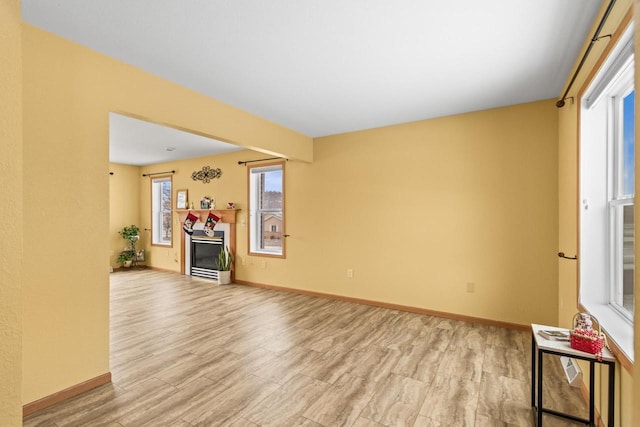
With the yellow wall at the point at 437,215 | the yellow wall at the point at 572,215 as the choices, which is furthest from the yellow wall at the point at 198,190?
the yellow wall at the point at 572,215

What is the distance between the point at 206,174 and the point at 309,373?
15.9 ft

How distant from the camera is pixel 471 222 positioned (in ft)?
12.0

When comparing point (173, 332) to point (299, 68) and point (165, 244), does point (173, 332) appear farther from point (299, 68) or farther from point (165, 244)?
point (165, 244)

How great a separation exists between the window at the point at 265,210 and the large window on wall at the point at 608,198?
407cm

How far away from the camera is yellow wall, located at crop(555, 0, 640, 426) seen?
1564 mm

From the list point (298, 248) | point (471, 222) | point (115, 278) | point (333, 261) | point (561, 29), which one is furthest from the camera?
point (115, 278)

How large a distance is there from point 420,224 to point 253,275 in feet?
10.3

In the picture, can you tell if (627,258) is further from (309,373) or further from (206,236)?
(206,236)

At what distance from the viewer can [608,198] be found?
6.97 ft

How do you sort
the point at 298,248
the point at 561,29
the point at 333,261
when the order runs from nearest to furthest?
1. the point at 561,29
2. the point at 333,261
3. the point at 298,248

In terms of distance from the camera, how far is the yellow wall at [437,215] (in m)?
3.31

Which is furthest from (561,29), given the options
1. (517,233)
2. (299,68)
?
(517,233)

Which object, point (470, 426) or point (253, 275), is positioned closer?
point (470, 426)

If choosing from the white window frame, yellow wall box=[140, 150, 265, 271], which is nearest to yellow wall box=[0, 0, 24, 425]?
yellow wall box=[140, 150, 265, 271]
